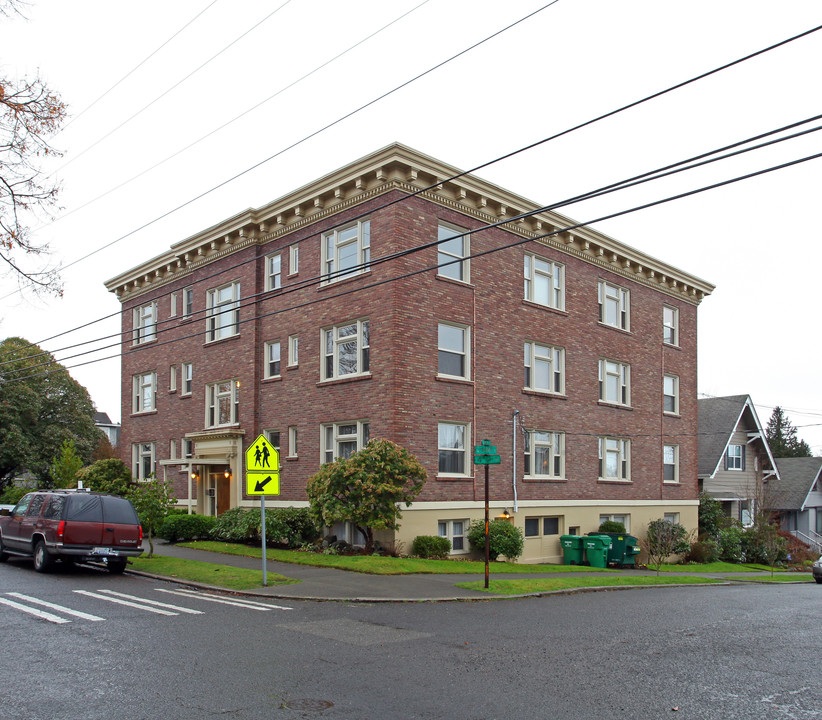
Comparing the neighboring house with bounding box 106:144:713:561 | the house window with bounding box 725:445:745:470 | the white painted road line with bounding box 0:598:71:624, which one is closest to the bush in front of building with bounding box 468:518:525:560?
the neighboring house with bounding box 106:144:713:561

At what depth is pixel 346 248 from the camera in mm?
24859

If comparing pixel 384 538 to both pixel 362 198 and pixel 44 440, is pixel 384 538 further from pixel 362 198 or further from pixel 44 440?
pixel 44 440

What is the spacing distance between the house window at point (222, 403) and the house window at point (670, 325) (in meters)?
18.7

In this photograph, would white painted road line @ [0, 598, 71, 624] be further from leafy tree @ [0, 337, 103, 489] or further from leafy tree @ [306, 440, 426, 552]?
leafy tree @ [0, 337, 103, 489]

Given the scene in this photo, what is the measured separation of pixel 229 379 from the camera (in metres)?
28.9

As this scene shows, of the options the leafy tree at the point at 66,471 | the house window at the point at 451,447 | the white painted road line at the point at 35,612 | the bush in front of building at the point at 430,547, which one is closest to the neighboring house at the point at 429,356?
the house window at the point at 451,447

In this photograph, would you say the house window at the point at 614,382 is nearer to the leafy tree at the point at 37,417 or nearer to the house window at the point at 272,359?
the house window at the point at 272,359

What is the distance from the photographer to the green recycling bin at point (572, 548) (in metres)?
27.0

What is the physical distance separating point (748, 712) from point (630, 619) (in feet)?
19.3

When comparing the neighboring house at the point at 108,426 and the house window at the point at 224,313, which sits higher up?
the house window at the point at 224,313

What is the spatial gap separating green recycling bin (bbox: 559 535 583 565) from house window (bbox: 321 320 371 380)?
9.65 meters

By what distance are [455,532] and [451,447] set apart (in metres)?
2.56

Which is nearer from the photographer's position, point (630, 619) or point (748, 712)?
point (748, 712)

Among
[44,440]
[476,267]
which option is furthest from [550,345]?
[44,440]
